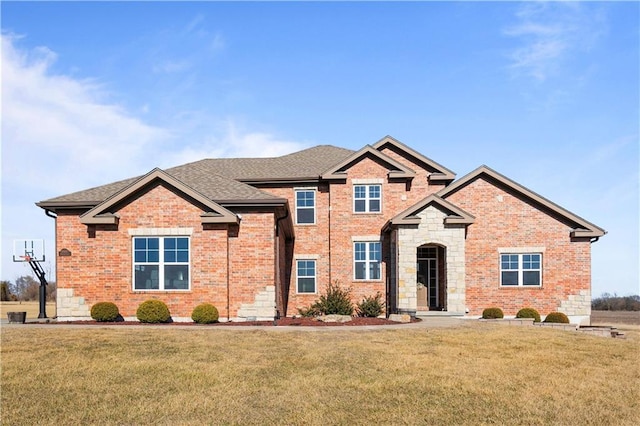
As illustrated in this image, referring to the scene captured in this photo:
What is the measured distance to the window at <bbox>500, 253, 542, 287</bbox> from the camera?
2577cm

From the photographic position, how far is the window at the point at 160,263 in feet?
68.5

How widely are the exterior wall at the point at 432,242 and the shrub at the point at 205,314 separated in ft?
26.4

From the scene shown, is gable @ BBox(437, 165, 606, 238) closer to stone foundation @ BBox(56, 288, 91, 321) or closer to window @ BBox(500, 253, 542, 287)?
window @ BBox(500, 253, 542, 287)

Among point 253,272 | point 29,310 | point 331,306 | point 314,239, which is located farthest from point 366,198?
point 29,310

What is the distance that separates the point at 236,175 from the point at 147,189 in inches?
308

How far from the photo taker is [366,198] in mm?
27656

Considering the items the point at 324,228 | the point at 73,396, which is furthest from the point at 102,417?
the point at 324,228

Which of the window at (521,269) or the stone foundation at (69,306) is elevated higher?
the window at (521,269)

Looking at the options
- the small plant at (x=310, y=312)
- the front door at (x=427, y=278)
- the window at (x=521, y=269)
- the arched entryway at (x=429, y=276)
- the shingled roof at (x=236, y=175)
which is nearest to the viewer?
the shingled roof at (x=236, y=175)

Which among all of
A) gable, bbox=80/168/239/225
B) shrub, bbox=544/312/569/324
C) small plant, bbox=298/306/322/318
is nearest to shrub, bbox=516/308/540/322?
shrub, bbox=544/312/569/324

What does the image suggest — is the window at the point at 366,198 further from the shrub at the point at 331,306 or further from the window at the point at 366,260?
the shrub at the point at 331,306

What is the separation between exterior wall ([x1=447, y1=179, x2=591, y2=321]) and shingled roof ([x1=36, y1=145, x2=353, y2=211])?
846 cm

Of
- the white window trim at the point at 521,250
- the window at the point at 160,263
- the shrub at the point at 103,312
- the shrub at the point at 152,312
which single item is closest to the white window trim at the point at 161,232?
the window at the point at 160,263

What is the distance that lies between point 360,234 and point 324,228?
183cm
